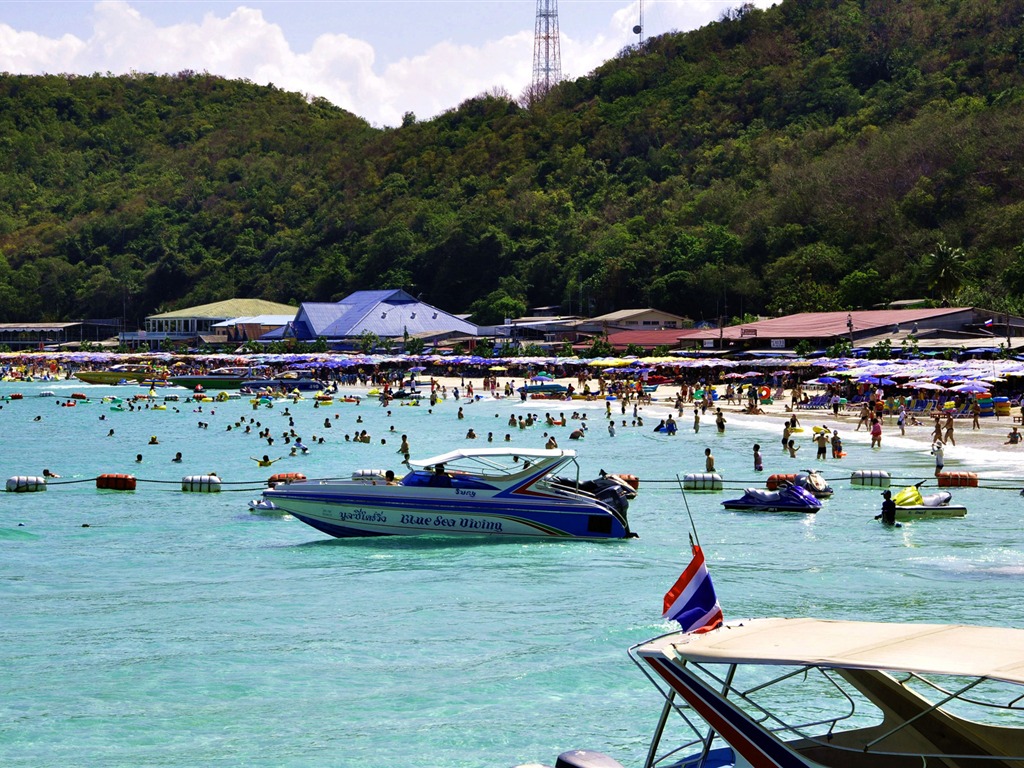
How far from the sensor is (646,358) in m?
87.1

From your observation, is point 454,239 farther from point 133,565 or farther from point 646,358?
point 133,565

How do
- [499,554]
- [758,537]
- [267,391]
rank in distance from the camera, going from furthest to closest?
[267,391] → [758,537] → [499,554]

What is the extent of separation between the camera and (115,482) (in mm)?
38031

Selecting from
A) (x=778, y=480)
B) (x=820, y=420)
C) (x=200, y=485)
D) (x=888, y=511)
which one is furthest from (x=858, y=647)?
(x=820, y=420)

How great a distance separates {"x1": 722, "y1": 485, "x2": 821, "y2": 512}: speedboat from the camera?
1214 inches

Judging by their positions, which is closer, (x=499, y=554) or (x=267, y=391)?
(x=499, y=554)

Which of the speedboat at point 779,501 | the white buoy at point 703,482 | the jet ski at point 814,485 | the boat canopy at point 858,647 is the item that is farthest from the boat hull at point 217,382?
the boat canopy at point 858,647

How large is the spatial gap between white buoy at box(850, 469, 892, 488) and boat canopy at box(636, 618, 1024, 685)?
27392mm

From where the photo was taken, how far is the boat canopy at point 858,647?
789 cm

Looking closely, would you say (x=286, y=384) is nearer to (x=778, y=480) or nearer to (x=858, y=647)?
(x=778, y=480)

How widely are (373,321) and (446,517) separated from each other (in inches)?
4406

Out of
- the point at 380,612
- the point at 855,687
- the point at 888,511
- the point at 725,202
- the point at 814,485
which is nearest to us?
the point at 855,687

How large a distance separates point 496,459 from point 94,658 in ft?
97.2

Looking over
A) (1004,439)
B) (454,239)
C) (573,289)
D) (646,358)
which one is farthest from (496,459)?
(454,239)
